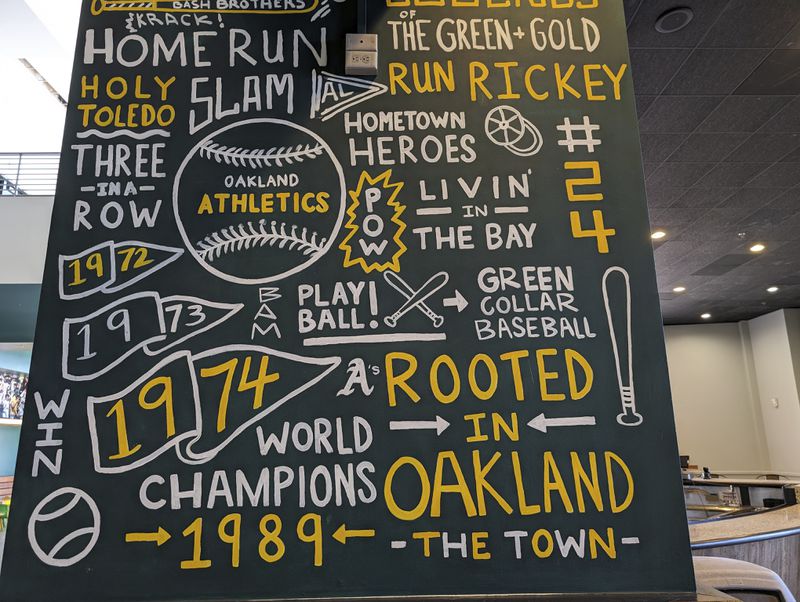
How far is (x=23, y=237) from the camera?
6.12m

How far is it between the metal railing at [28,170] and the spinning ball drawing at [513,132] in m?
7.40

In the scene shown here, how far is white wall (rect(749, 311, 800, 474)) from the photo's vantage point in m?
9.85

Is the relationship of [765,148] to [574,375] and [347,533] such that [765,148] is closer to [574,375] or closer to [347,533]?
[574,375]

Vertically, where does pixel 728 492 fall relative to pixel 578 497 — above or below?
below

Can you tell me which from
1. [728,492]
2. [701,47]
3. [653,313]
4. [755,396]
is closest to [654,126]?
[701,47]

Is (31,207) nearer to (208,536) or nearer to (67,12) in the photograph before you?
(67,12)

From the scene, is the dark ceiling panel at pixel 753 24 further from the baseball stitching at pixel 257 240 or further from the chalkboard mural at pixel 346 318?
the baseball stitching at pixel 257 240

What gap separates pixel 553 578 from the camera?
4.30 feet

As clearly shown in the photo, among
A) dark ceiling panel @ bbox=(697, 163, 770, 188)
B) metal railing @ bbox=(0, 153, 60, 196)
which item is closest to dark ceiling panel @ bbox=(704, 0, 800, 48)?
dark ceiling panel @ bbox=(697, 163, 770, 188)

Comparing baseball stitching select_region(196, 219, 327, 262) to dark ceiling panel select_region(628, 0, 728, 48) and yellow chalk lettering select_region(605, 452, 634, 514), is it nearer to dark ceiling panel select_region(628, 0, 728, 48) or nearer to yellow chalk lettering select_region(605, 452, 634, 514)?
yellow chalk lettering select_region(605, 452, 634, 514)

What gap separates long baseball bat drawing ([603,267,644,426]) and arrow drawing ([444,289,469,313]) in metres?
0.36

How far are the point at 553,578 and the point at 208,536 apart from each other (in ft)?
2.63

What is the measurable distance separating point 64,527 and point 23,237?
590cm

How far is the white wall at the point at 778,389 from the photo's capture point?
388 inches
